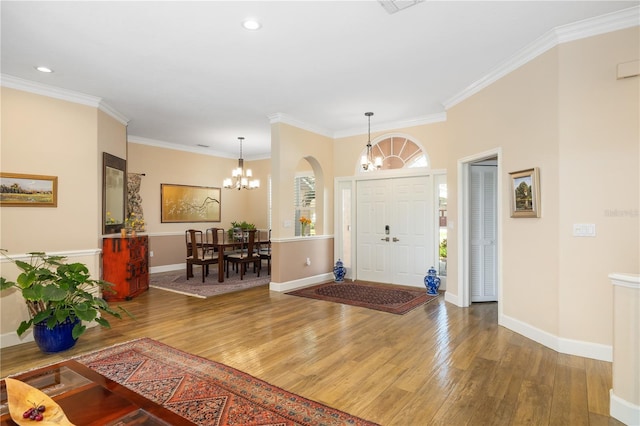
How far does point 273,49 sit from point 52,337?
3.59 metres

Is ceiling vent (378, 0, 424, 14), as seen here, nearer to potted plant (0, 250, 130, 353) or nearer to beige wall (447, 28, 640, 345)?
beige wall (447, 28, 640, 345)

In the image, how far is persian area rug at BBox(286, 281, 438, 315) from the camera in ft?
16.3

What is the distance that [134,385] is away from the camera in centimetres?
270

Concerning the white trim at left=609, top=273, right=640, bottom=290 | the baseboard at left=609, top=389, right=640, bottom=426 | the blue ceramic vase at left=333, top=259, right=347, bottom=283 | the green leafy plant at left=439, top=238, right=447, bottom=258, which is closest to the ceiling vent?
the white trim at left=609, top=273, right=640, bottom=290

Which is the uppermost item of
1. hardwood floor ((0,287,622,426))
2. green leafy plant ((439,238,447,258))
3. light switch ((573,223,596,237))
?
light switch ((573,223,596,237))

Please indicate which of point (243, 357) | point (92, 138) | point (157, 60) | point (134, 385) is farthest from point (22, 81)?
point (243, 357)

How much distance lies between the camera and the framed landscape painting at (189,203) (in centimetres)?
809

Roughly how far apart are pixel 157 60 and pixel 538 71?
13.3ft

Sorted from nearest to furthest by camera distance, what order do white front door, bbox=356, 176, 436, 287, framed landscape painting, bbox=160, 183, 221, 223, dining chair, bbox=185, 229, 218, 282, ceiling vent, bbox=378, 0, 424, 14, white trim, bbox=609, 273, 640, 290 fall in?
white trim, bbox=609, 273, 640, 290 < ceiling vent, bbox=378, 0, 424, 14 < white front door, bbox=356, 176, 436, 287 < dining chair, bbox=185, 229, 218, 282 < framed landscape painting, bbox=160, 183, 221, 223

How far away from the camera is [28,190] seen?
3979 mm

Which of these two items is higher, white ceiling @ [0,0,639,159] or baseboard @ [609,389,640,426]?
white ceiling @ [0,0,639,159]

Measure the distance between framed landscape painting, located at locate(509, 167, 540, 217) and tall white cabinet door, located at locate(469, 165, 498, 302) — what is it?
116 centimetres

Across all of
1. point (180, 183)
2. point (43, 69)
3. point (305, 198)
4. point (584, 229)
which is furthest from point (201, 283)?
point (584, 229)

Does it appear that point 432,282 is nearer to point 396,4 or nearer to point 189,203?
point 396,4
